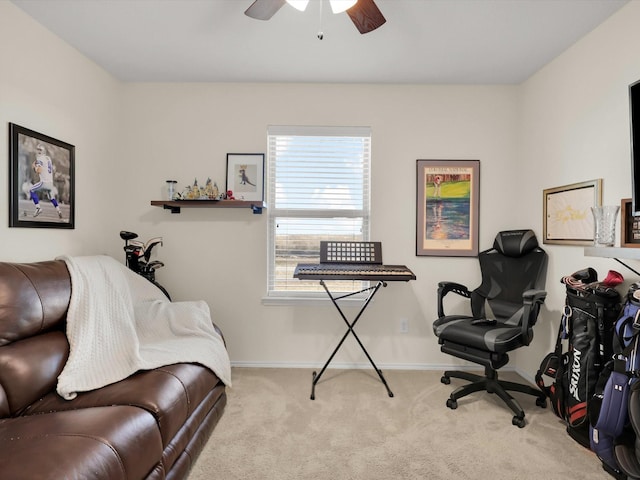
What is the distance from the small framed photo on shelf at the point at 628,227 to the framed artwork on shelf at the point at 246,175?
2573mm

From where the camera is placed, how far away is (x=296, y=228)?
3236 mm

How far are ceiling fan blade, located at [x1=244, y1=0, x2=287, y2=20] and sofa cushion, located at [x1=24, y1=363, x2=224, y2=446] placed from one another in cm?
194

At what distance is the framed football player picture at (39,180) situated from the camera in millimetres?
2121

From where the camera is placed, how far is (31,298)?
68.6 inches

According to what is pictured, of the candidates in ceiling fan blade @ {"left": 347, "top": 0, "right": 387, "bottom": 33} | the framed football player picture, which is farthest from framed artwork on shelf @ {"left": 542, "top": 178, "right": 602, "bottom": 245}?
the framed football player picture

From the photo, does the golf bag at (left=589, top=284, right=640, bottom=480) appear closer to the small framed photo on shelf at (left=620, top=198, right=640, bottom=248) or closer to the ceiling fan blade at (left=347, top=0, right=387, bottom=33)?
the small framed photo on shelf at (left=620, top=198, right=640, bottom=248)

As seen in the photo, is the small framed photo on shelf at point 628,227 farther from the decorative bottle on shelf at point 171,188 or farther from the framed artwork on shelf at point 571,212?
the decorative bottle on shelf at point 171,188

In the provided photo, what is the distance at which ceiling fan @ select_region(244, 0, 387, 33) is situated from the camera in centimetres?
170

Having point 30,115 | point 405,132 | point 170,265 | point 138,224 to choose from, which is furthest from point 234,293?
point 405,132

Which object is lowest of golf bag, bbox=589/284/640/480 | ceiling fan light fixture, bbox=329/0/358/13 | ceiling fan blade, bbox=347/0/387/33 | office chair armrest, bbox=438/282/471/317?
golf bag, bbox=589/284/640/480

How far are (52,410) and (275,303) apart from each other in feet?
5.96

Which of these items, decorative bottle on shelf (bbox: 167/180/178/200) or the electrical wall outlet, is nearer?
decorative bottle on shelf (bbox: 167/180/178/200)

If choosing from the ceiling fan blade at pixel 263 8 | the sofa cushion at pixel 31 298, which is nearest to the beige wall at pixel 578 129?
the ceiling fan blade at pixel 263 8

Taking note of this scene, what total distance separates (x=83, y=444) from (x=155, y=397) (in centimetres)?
38
